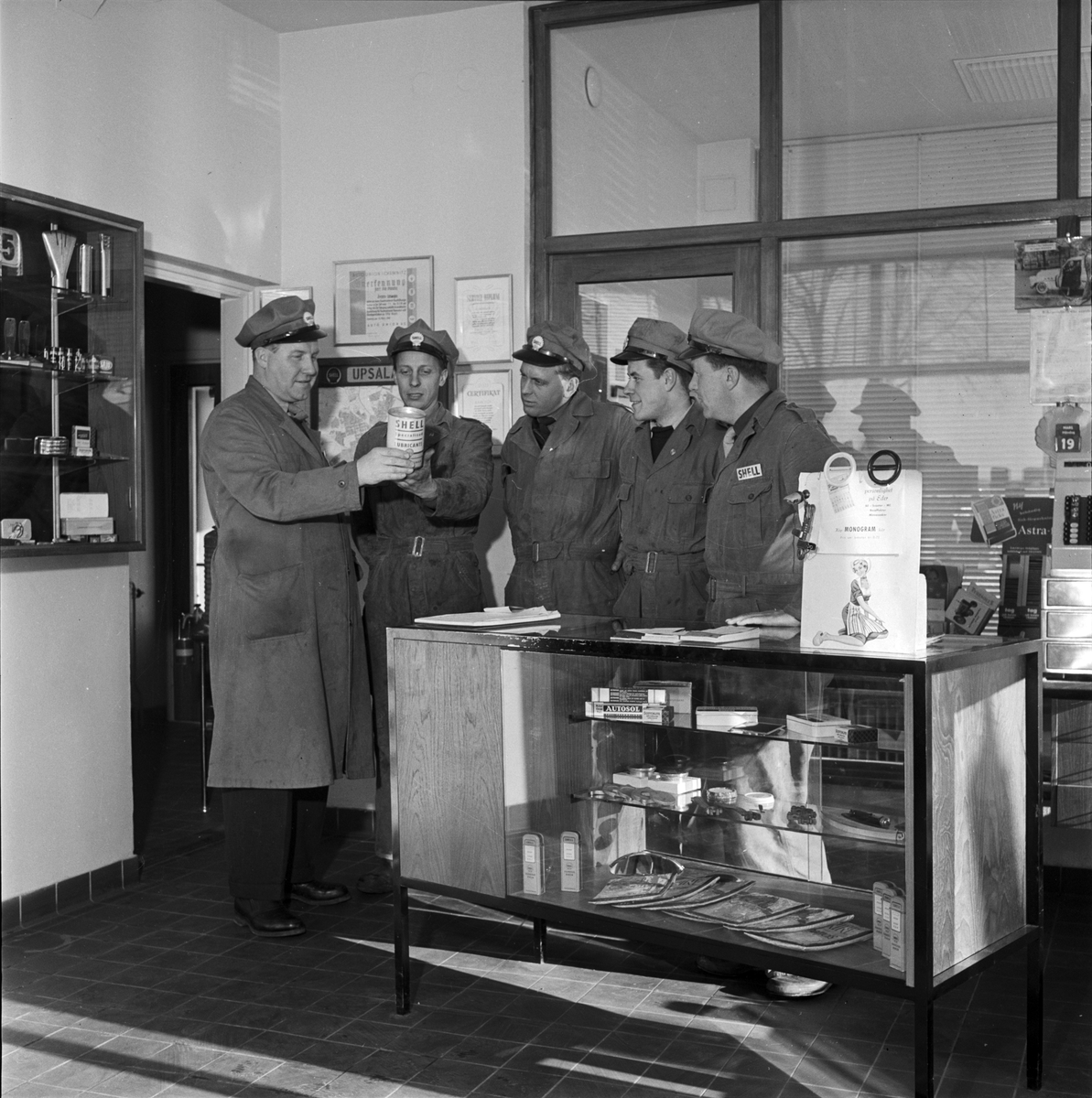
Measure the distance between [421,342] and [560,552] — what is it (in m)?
0.91

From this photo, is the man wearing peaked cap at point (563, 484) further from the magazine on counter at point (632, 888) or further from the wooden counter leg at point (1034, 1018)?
the wooden counter leg at point (1034, 1018)

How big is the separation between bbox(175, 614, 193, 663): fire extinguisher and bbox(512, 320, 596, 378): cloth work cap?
4.31 metres

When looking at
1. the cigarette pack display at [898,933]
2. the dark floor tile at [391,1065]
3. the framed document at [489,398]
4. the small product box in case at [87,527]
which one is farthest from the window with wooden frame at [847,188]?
the dark floor tile at [391,1065]

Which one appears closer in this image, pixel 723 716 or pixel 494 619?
pixel 723 716

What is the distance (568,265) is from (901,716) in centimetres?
303

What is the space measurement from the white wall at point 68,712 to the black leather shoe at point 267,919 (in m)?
0.70

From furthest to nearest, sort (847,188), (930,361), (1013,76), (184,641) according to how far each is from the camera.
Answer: (184,641), (847,188), (930,361), (1013,76)

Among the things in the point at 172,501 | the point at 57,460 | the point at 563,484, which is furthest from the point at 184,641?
the point at 563,484

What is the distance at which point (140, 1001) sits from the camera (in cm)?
362

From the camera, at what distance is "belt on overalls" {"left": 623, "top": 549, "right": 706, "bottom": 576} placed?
14.2 feet

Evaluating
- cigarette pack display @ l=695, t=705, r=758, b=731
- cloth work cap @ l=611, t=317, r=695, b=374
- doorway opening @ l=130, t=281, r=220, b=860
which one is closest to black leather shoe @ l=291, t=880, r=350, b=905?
cigarette pack display @ l=695, t=705, r=758, b=731

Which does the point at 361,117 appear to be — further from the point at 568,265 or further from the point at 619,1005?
the point at 619,1005

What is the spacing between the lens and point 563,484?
15.7 feet

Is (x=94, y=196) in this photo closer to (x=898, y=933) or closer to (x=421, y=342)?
(x=421, y=342)
